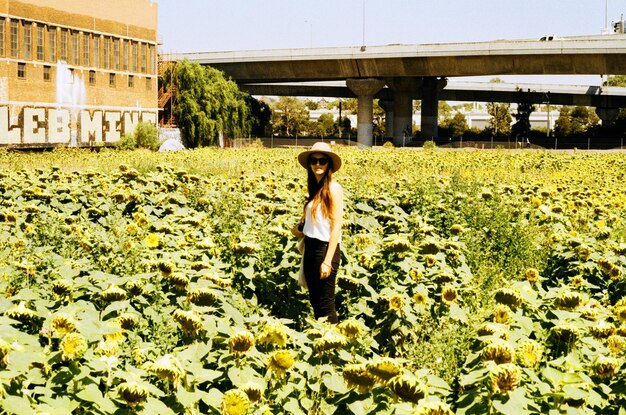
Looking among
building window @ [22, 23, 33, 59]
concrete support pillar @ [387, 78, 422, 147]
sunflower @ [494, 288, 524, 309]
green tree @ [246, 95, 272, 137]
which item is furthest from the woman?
green tree @ [246, 95, 272, 137]

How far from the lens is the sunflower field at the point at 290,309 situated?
389cm

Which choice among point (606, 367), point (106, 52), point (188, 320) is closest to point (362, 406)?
point (188, 320)

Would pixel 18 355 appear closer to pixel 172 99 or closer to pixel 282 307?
pixel 282 307

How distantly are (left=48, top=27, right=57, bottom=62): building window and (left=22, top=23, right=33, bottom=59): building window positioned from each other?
1.64m

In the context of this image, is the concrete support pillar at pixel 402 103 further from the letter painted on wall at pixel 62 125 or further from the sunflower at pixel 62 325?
the sunflower at pixel 62 325

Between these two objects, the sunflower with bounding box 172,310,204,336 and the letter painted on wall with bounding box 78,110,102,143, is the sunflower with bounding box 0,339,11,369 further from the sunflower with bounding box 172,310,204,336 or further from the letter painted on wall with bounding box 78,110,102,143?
the letter painted on wall with bounding box 78,110,102,143

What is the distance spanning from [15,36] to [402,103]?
3524cm

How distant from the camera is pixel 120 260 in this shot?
25.0 feet

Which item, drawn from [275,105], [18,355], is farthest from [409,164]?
[275,105]

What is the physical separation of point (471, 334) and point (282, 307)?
2251 mm

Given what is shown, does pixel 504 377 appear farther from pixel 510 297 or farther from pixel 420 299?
pixel 420 299

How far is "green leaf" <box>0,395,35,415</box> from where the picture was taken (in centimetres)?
344

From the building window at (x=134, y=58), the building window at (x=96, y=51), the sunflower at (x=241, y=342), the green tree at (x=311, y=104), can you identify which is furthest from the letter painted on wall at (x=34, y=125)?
the green tree at (x=311, y=104)

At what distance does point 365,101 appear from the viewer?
6981 centimetres
